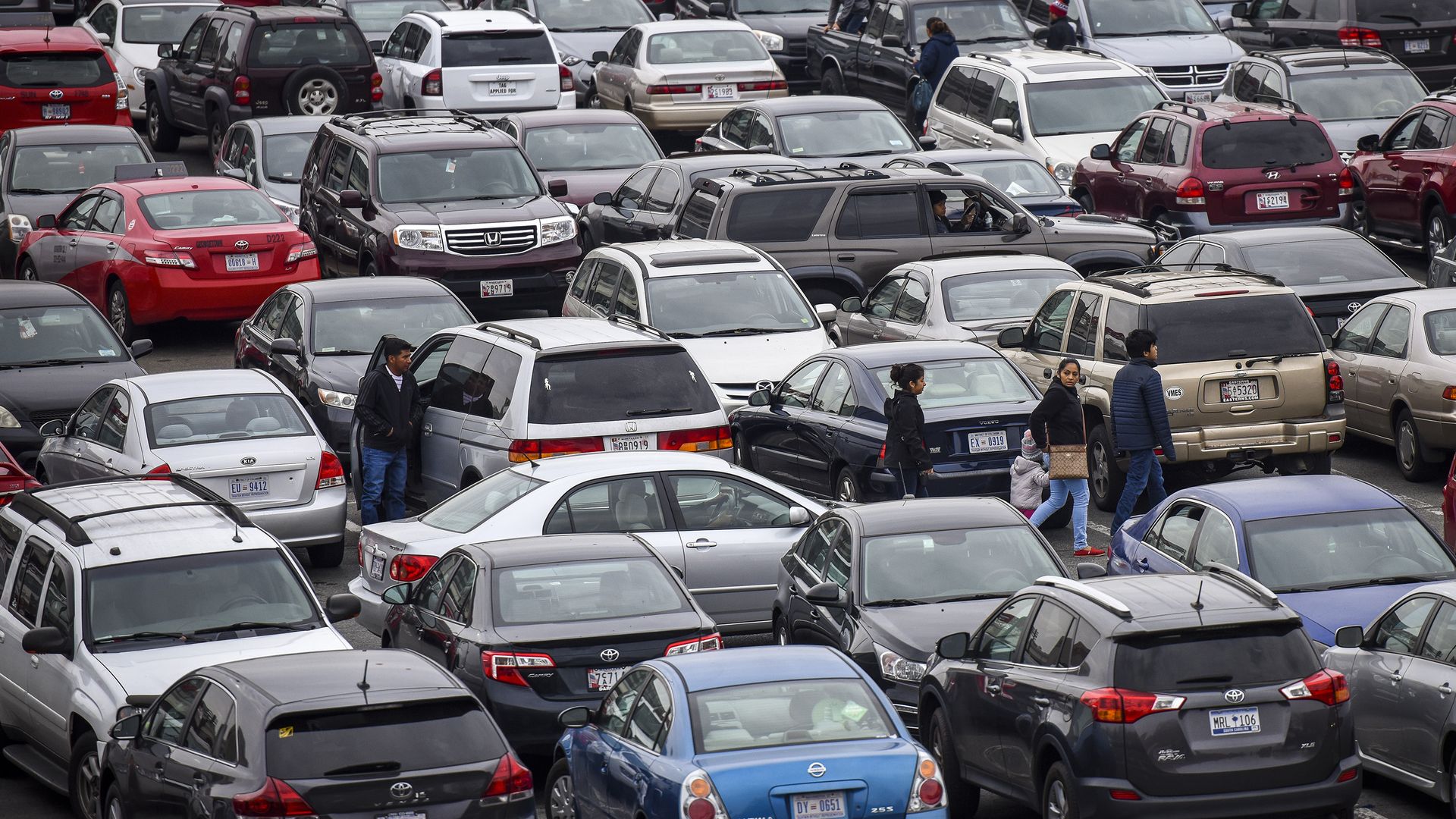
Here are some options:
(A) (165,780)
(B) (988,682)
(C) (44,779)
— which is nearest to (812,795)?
(B) (988,682)

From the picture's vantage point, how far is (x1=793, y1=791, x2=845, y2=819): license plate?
30.2ft

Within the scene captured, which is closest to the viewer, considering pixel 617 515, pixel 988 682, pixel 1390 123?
pixel 988 682

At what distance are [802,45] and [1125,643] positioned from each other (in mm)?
25762

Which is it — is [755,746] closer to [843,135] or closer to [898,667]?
[898,667]

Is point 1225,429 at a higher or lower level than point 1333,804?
lower

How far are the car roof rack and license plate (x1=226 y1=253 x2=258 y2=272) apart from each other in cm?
888

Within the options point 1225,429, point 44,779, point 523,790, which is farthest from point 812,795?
point 1225,429

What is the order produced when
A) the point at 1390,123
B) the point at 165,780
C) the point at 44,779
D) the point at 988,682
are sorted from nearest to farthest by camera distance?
1. the point at 165,780
2. the point at 988,682
3. the point at 44,779
4. the point at 1390,123

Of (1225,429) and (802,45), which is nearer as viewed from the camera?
(1225,429)

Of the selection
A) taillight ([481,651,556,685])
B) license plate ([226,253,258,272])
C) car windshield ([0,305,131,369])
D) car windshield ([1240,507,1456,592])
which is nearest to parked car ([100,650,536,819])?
taillight ([481,651,556,685])

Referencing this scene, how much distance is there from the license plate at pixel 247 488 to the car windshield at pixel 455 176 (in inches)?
296

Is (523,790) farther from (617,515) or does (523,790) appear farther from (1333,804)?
(617,515)

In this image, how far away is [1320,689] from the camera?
991cm

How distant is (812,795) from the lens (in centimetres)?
921
